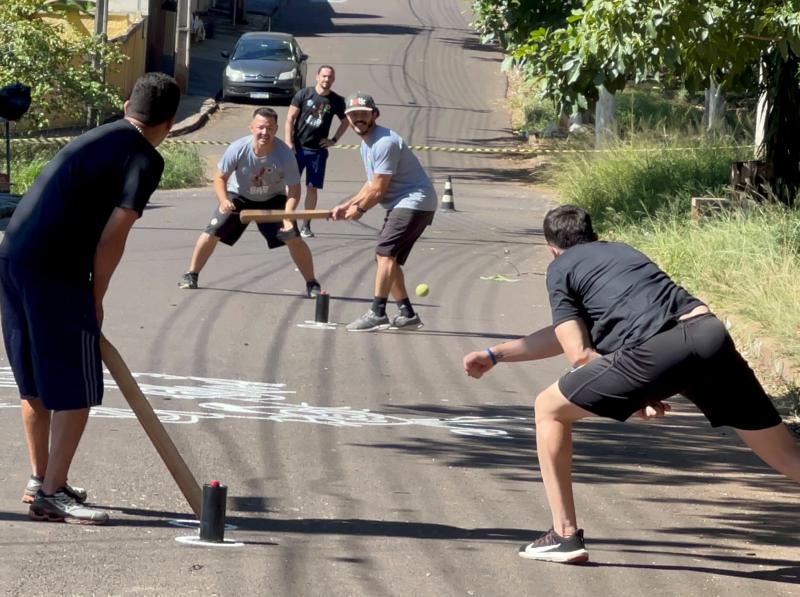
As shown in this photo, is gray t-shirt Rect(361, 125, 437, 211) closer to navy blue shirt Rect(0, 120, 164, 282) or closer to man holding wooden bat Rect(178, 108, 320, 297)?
man holding wooden bat Rect(178, 108, 320, 297)

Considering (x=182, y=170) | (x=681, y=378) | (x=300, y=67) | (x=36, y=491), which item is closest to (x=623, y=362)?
(x=681, y=378)

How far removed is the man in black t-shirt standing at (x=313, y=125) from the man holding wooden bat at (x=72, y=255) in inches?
454

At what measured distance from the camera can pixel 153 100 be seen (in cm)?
629

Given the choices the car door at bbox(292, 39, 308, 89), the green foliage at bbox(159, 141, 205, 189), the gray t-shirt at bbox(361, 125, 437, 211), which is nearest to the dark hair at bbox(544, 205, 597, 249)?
the gray t-shirt at bbox(361, 125, 437, 211)

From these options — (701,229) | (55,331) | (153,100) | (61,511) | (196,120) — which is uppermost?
(153,100)

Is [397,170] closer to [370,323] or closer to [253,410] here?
[370,323]

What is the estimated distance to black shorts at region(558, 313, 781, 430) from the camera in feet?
19.1

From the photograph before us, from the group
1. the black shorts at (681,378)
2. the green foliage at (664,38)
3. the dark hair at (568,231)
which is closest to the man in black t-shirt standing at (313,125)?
the green foliage at (664,38)

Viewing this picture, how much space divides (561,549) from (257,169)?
8.00 metres

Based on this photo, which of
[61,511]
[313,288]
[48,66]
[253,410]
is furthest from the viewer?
[48,66]

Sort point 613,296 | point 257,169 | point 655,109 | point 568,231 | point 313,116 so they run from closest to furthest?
point 613,296 → point 568,231 → point 257,169 → point 313,116 → point 655,109

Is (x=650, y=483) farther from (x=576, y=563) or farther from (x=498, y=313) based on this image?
(x=498, y=313)

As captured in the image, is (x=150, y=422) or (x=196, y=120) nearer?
(x=150, y=422)

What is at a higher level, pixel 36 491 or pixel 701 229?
pixel 36 491
